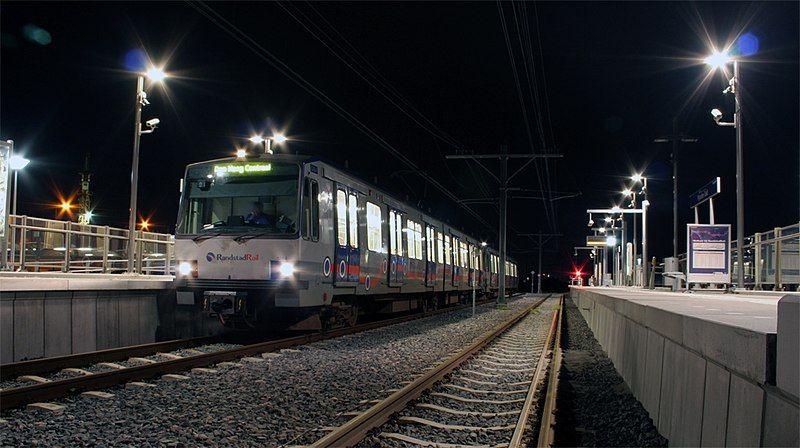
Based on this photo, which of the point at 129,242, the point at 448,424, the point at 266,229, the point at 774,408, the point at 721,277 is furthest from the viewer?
the point at 721,277

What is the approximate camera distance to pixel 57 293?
37.3ft

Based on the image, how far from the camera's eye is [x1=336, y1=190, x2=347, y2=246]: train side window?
49.5ft

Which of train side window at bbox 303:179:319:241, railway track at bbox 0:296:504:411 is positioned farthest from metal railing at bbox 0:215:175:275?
train side window at bbox 303:179:319:241

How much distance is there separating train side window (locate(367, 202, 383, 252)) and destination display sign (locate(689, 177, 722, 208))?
1087 centimetres

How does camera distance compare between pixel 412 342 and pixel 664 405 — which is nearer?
pixel 664 405

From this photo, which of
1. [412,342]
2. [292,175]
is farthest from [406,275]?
[292,175]

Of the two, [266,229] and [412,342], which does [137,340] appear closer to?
[266,229]

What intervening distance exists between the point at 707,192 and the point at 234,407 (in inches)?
791

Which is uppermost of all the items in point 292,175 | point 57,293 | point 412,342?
point 292,175

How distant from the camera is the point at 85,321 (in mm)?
12047

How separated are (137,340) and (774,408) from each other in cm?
1238

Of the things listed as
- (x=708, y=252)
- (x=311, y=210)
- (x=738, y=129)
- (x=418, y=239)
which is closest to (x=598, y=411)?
(x=311, y=210)

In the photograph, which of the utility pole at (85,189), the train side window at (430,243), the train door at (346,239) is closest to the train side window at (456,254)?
the train side window at (430,243)

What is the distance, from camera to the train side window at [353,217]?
16.0 m
